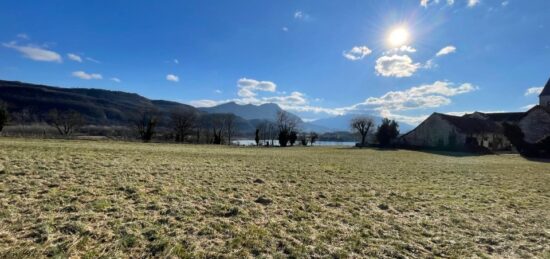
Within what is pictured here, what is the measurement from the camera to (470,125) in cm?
5438

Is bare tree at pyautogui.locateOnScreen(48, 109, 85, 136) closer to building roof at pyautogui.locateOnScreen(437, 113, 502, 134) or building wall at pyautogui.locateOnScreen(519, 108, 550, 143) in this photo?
building roof at pyautogui.locateOnScreen(437, 113, 502, 134)

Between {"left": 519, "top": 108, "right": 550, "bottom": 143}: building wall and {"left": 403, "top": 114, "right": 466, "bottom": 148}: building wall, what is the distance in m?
13.7

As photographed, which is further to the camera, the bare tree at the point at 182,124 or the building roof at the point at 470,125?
the bare tree at the point at 182,124

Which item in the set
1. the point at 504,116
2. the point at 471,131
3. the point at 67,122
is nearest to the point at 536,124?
the point at 471,131

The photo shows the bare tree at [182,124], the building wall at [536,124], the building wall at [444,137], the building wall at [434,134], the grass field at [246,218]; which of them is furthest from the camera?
the bare tree at [182,124]

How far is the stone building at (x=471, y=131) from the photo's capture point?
5106cm

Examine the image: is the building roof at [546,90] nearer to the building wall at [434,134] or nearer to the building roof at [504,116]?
the building roof at [504,116]

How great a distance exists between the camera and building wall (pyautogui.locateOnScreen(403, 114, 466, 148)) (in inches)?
2035

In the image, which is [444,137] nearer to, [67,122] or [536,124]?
[536,124]

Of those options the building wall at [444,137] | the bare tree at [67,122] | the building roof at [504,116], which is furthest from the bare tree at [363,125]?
the bare tree at [67,122]

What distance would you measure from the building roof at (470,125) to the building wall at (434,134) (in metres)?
0.78

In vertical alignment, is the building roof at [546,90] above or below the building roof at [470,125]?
above

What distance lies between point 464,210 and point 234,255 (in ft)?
22.6

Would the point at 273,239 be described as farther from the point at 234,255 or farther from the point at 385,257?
the point at 385,257
